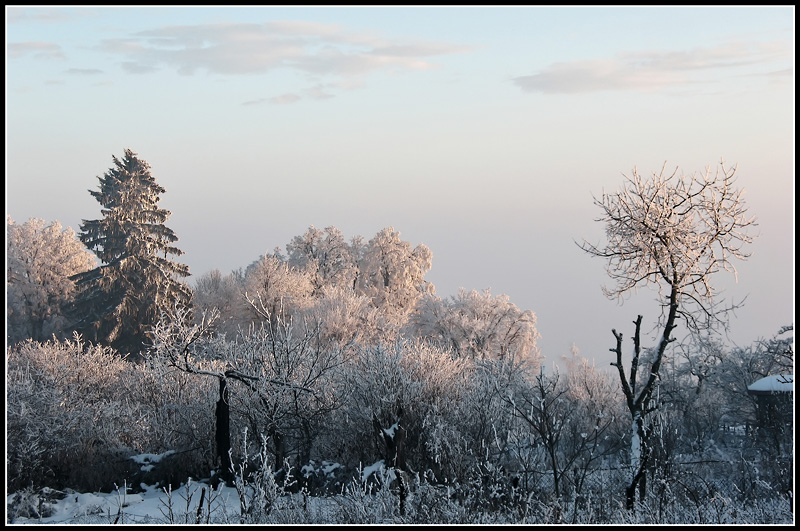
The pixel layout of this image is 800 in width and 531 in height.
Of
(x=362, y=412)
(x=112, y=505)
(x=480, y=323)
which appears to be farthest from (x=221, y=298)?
(x=112, y=505)

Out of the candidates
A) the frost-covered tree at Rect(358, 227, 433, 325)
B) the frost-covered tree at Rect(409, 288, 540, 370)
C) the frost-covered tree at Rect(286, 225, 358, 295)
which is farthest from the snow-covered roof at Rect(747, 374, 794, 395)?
the frost-covered tree at Rect(286, 225, 358, 295)

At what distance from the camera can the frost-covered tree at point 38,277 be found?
4719cm

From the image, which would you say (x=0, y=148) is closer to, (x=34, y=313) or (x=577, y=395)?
(x=577, y=395)

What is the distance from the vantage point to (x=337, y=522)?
9875 millimetres

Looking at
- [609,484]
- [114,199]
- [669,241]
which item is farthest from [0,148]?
[114,199]

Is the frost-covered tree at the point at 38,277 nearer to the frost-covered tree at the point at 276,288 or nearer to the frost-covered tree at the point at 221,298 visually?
the frost-covered tree at the point at 221,298

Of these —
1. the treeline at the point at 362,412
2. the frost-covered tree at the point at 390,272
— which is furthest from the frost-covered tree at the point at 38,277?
the frost-covered tree at the point at 390,272

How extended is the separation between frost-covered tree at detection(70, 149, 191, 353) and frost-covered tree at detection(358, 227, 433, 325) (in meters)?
10.6

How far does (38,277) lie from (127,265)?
8.76 metres

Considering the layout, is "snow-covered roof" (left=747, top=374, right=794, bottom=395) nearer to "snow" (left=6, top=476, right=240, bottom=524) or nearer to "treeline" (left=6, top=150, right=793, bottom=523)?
"treeline" (left=6, top=150, right=793, bottom=523)

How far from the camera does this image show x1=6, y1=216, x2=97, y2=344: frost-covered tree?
155 ft

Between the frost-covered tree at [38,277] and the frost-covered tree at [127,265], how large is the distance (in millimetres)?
4619

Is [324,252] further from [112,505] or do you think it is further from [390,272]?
[112,505]

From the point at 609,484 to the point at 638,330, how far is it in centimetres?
286
